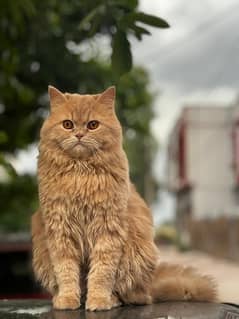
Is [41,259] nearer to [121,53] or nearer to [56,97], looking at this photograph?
[56,97]

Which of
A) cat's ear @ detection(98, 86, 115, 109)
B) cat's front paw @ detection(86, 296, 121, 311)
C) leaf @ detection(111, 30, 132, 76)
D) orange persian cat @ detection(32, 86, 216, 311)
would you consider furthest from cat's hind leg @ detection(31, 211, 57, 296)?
leaf @ detection(111, 30, 132, 76)

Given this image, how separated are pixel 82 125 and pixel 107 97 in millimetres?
169

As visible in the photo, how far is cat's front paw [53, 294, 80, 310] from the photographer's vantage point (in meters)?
2.47

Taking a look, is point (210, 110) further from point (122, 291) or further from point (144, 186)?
point (122, 291)

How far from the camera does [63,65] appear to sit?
8.09 meters

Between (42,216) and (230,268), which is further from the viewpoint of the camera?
(230,268)

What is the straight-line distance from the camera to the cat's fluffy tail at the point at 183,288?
9.00 ft

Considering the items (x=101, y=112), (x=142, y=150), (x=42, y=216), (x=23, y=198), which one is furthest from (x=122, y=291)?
(x=142, y=150)

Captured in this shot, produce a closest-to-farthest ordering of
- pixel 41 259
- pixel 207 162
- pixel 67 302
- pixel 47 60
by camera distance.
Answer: pixel 67 302
pixel 41 259
pixel 47 60
pixel 207 162

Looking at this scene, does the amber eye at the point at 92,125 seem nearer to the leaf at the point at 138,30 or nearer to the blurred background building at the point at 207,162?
the leaf at the point at 138,30

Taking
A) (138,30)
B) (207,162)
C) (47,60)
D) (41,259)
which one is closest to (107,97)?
(138,30)

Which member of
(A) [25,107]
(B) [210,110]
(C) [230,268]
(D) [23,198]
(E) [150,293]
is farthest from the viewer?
(B) [210,110]

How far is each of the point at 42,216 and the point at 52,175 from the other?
0.20 m

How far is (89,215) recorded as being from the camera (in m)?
2.49
